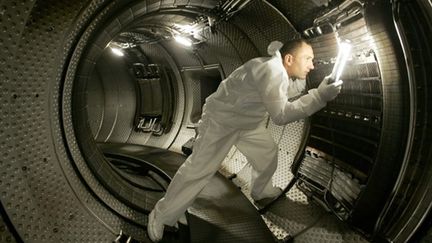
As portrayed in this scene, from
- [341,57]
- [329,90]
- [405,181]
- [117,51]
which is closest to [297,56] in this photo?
[341,57]

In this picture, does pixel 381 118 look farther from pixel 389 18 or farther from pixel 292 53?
pixel 292 53

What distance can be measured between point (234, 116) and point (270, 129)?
138 centimetres

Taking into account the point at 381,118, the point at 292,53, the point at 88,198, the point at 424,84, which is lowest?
the point at 88,198

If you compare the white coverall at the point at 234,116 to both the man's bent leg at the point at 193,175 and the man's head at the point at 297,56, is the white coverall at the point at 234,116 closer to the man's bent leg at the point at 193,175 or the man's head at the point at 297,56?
the man's bent leg at the point at 193,175

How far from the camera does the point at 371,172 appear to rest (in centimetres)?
221

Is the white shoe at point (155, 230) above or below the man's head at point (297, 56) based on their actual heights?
below

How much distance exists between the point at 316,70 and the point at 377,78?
3.09ft

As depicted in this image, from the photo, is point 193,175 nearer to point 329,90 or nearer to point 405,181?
point 329,90

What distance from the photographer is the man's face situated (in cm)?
267

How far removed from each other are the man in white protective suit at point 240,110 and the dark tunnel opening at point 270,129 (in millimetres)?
285

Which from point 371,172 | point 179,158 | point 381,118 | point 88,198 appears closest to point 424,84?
point 381,118

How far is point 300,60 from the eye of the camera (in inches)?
106

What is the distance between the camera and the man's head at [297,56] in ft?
8.74

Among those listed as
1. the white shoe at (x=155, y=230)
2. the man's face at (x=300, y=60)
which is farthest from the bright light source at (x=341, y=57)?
the white shoe at (x=155, y=230)
